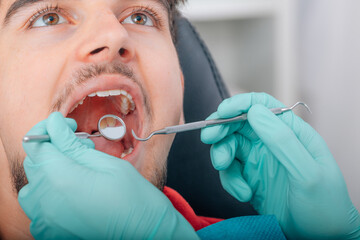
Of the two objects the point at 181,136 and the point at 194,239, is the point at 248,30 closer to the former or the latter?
the point at 181,136

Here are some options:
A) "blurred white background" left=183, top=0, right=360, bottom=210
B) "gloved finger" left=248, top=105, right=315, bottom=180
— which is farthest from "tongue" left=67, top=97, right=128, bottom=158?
"blurred white background" left=183, top=0, right=360, bottom=210

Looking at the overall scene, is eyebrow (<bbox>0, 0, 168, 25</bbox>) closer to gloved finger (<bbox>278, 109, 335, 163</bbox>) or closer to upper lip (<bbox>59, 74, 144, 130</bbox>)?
upper lip (<bbox>59, 74, 144, 130</bbox>)

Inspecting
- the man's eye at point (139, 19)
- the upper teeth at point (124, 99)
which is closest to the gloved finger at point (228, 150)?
the upper teeth at point (124, 99)

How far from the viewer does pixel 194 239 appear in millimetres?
693

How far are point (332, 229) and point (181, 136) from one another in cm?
64

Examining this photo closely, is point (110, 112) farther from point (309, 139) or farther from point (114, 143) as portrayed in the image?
point (309, 139)

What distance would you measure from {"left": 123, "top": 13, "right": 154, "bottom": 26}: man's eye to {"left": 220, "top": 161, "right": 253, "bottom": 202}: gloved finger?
1.41 ft

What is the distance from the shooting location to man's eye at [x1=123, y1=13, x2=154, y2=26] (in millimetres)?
948

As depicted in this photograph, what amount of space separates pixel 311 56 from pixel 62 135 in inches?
73.0

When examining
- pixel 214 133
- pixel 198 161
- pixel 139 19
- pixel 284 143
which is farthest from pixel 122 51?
pixel 198 161

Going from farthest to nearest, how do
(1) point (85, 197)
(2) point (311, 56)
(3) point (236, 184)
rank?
(2) point (311, 56)
(3) point (236, 184)
(1) point (85, 197)

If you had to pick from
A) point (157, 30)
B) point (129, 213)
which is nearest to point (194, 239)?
point (129, 213)

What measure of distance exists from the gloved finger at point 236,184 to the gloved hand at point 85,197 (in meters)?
0.22

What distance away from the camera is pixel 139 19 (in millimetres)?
967
